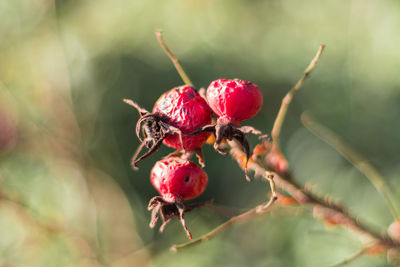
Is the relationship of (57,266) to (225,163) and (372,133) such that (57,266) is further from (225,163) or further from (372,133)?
(372,133)

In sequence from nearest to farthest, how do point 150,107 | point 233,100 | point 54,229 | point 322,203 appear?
1. point 233,100
2. point 322,203
3. point 54,229
4. point 150,107

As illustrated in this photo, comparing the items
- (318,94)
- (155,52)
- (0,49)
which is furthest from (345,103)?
(0,49)

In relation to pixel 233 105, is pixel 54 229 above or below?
below

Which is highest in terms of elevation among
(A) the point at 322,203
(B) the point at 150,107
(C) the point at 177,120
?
(C) the point at 177,120

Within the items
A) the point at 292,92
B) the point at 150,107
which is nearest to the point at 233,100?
the point at 292,92

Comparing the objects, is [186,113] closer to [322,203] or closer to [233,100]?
[233,100]

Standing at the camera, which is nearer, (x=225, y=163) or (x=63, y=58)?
(x=225, y=163)

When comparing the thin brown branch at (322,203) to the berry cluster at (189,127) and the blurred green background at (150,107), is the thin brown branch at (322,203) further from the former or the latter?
the blurred green background at (150,107)
